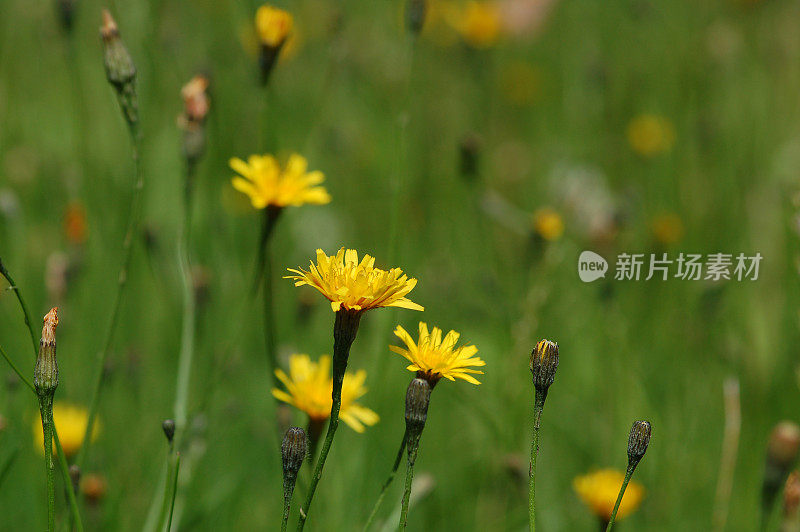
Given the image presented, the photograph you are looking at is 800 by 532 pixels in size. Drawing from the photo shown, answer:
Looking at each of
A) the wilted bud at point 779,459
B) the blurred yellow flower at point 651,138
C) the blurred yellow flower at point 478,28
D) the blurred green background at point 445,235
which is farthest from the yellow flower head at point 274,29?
the blurred yellow flower at point 651,138

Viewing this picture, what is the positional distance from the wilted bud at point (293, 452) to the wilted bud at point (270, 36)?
82 centimetres

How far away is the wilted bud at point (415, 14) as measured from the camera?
176 centimetres

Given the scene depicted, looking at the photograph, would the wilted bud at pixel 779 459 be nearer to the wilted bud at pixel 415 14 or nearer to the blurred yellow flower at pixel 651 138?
the wilted bud at pixel 415 14

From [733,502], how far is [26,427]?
5.64 feet

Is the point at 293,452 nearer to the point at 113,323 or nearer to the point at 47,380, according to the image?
the point at 47,380

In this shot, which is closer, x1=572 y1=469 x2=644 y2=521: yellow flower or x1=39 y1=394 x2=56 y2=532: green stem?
x1=39 y1=394 x2=56 y2=532: green stem

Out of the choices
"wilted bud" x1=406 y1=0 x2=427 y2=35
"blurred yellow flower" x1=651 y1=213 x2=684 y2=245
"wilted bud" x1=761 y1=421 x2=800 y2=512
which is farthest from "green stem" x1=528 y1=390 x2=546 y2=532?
"blurred yellow flower" x1=651 y1=213 x2=684 y2=245

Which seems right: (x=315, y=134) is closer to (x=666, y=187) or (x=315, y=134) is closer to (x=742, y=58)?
(x=666, y=187)

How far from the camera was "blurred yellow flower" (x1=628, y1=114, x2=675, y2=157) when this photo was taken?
11.1ft

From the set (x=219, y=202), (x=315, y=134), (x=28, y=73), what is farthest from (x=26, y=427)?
(x=28, y=73)

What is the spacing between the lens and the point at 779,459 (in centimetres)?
138

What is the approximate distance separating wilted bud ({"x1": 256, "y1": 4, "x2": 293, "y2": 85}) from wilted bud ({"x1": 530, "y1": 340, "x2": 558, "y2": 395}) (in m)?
0.84

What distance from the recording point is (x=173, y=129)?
310 centimetres

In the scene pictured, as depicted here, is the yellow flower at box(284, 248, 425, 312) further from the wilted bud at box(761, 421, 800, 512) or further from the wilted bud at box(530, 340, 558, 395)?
the wilted bud at box(761, 421, 800, 512)
